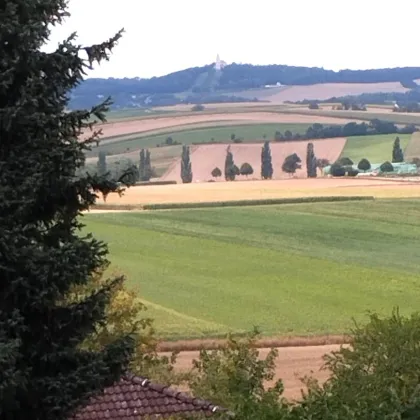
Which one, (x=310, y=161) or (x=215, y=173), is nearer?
(x=215, y=173)

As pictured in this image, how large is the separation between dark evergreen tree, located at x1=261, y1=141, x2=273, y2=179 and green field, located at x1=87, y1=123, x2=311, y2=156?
16.8m

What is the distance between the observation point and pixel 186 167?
9375cm

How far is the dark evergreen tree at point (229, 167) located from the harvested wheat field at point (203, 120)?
88.6 feet

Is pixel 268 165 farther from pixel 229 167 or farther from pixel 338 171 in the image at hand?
pixel 338 171

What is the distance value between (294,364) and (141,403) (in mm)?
12414

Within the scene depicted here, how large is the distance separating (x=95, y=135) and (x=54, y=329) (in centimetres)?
231

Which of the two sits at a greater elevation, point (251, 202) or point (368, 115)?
point (251, 202)

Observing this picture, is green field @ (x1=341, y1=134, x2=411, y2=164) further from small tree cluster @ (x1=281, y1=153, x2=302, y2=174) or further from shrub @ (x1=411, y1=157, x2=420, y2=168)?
small tree cluster @ (x1=281, y1=153, x2=302, y2=174)

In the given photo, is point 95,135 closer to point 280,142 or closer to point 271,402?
point 271,402

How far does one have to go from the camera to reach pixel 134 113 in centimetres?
14900

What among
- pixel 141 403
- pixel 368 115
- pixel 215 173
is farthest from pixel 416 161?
pixel 141 403

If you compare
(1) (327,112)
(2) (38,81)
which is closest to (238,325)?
(2) (38,81)

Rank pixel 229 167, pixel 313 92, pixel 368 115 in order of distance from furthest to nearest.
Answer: pixel 313 92, pixel 368 115, pixel 229 167

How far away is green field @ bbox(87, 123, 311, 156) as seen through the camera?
11356 cm
